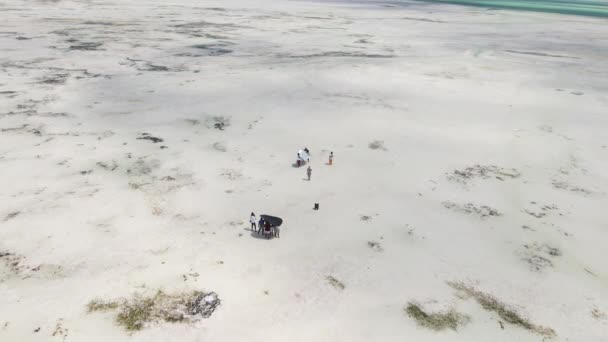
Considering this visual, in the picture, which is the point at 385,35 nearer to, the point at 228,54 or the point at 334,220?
the point at 228,54

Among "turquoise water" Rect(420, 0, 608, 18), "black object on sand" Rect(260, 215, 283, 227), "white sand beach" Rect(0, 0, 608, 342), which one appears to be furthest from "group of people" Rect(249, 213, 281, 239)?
"turquoise water" Rect(420, 0, 608, 18)

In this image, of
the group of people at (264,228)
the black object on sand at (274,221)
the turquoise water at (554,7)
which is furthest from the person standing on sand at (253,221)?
the turquoise water at (554,7)

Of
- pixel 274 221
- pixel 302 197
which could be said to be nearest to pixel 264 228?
pixel 274 221

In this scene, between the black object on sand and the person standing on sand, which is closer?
the black object on sand

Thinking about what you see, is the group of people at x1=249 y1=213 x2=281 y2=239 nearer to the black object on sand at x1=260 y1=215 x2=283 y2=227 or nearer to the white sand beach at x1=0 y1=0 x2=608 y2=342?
the black object on sand at x1=260 y1=215 x2=283 y2=227

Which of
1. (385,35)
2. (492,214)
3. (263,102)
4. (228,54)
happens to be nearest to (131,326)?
(492,214)

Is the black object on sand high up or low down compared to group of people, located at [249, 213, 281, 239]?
up
